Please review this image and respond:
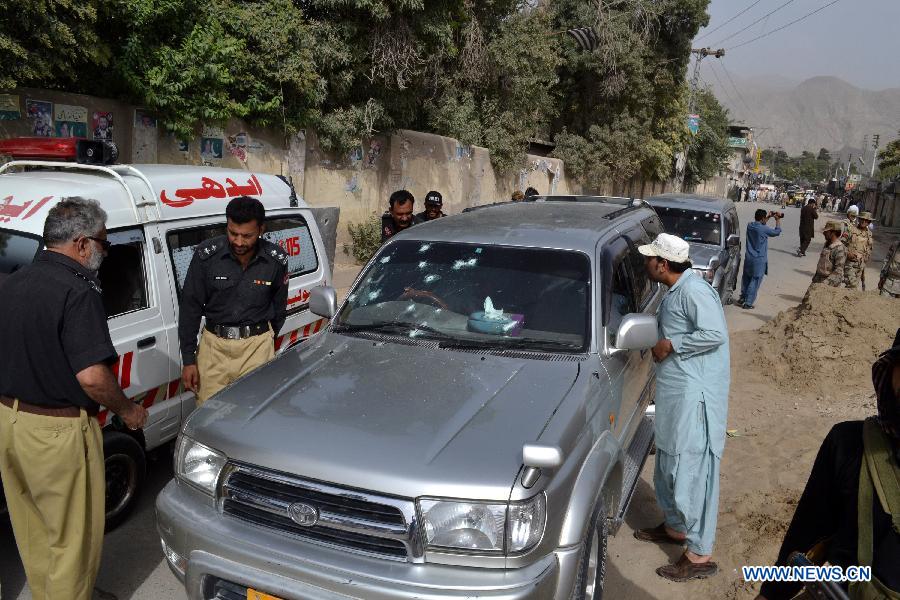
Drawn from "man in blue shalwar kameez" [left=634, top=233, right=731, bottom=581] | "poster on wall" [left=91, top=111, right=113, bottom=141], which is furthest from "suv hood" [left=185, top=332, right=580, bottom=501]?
"poster on wall" [left=91, top=111, right=113, bottom=141]

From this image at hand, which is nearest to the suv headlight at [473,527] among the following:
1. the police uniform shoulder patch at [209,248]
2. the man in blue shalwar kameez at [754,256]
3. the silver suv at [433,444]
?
the silver suv at [433,444]

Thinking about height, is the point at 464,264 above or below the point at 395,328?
above

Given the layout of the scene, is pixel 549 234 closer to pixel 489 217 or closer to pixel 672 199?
pixel 489 217

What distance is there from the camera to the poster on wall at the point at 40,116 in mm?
7191

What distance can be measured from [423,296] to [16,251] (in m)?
2.24

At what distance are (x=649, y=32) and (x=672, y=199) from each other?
15.0 metres

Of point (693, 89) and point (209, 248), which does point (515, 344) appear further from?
point (693, 89)

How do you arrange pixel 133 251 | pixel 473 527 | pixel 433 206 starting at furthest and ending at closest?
pixel 433 206, pixel 133 251, pixel 473 527

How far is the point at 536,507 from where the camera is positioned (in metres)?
2.38

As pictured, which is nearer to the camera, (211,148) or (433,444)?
(433,444)

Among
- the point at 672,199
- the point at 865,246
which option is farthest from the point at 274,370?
the point at 865,246

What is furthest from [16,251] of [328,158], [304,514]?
[328,158]

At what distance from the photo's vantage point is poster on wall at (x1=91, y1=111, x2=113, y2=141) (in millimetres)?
7988

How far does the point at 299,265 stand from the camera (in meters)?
5.37
